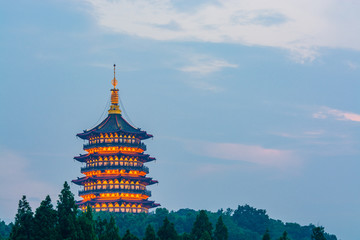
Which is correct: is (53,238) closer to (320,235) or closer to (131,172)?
(320,235)

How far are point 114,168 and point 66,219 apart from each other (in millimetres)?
68458

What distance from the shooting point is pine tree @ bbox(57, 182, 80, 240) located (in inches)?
3939

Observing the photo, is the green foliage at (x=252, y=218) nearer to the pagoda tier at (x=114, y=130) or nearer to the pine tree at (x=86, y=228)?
the pagoda tier at (x=114, y=130)

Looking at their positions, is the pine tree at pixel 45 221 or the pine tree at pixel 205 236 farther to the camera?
the pine tree at pixel 205 236

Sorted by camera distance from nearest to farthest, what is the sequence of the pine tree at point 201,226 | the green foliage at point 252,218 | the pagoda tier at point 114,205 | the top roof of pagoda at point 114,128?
the pine tree at point 201,226, the pagoda tier at point 114,205, the top roof of pagoda at point 114,128, the green foliage at point 252,218

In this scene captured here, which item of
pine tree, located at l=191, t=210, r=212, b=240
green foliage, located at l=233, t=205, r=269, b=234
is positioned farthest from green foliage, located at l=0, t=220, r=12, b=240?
pine tree, located at l=191, t=210, r=212, b=240

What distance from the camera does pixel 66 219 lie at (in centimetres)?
10056

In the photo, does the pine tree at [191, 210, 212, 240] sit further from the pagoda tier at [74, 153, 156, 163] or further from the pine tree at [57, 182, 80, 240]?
the pagoda tier at [74, 153, 156, 163]

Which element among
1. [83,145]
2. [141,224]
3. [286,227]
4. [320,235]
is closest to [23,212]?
[320,235]

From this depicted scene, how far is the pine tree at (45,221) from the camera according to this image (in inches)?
3949

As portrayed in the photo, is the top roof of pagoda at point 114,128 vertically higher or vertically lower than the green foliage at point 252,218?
higher

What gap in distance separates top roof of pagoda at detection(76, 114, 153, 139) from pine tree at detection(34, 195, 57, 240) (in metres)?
65.8

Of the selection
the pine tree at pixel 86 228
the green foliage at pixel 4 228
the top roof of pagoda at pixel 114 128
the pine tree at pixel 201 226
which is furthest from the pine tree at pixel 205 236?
the top roof of pagoda at pixel 114 128

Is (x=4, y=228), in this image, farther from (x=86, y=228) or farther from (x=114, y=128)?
(x=86, y=228)
